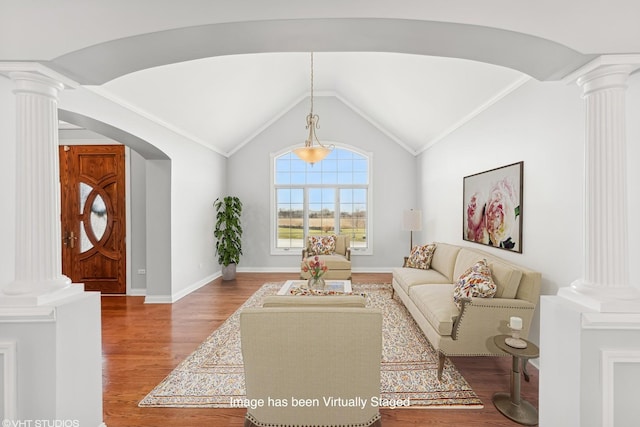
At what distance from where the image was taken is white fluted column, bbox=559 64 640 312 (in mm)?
1566

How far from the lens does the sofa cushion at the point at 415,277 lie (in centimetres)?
401

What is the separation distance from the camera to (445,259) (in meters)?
4.36

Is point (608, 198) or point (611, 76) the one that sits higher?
point (611, 76)

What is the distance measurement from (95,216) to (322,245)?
4.11m

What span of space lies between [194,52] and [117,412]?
2567 millimetres

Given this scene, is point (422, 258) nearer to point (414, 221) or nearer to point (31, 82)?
point (414, 221)

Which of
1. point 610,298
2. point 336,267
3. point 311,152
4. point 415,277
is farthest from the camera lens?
point 336,267

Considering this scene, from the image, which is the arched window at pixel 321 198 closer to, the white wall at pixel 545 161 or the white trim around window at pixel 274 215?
the white trim around window at pixel 274 215

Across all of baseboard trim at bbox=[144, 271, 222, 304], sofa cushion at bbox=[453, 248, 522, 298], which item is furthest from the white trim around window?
sofa cushion at bbox=[453, 248, 522, 298]

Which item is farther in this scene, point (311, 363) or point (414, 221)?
point (414, 221)

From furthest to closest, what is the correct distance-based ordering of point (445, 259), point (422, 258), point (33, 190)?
1. point (422, 258)
2. point (445, 259)
3. point (33, 190)

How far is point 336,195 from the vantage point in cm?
721

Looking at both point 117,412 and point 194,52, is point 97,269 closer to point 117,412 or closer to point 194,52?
point 117,412

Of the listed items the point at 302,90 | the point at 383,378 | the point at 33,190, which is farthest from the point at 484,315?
the point at 302,90
